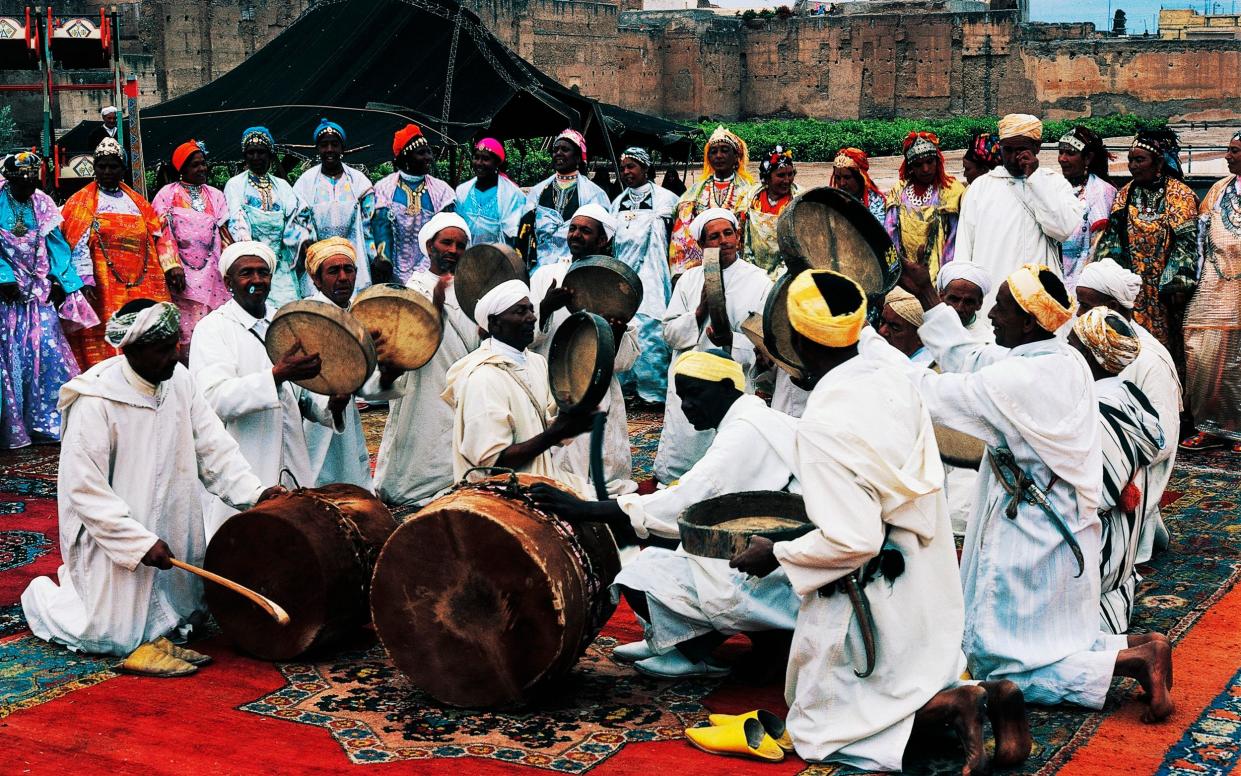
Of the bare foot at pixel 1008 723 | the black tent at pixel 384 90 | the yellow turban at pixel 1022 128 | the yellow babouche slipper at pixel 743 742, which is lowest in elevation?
the yellow babouche slipper at pixel 743 742

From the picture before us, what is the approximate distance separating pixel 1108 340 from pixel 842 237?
1.08 m

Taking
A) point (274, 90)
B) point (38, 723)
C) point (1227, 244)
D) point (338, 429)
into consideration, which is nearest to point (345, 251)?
point (338, 429)

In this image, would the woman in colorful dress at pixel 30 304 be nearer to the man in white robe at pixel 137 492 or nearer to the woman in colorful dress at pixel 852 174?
the man in white robe at pixel 137 492

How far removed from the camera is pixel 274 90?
14.4m

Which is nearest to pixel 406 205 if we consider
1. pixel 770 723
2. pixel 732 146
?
pixel 732 146

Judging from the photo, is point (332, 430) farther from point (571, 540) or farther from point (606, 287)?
point (571, 540)

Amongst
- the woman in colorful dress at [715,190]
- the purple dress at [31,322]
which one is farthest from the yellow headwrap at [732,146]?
the purple dress at [31,322]

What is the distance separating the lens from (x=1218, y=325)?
9.12 m

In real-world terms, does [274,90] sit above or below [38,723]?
above

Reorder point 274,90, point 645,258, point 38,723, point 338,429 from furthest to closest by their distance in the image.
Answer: point 274,90, point 645,258, point 338,429, point 38,723

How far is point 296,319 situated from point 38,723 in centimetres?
199

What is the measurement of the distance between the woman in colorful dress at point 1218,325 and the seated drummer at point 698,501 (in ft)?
16.8

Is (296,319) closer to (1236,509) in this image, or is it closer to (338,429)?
(338,429)

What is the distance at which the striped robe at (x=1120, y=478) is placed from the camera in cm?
542
